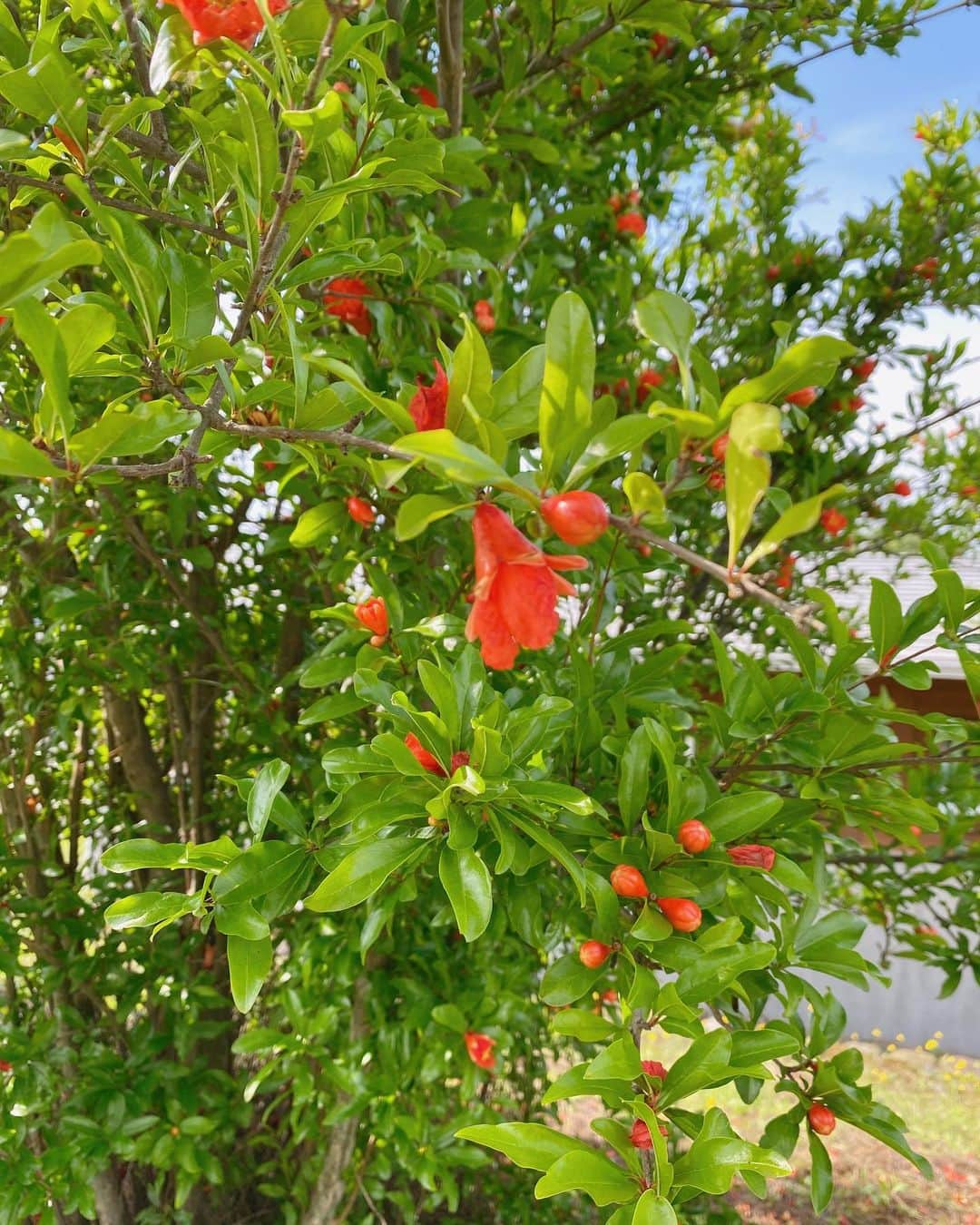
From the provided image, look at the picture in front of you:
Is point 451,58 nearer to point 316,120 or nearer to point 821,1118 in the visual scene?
point 316,120

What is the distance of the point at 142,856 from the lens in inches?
27.2

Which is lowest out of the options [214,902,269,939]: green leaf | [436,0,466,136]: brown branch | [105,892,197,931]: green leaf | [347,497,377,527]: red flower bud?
[214,902,269,939]: green leaf

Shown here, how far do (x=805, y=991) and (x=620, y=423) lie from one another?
0.68 m

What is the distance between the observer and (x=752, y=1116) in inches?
129

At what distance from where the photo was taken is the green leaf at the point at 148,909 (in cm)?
68

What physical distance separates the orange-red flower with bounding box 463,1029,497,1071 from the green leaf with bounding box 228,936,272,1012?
26.8 inches

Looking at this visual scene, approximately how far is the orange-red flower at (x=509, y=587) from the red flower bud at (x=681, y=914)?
349 mm

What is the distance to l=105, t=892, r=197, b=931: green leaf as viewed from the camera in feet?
2.23

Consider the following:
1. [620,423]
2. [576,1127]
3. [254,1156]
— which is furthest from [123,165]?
[576,1127]

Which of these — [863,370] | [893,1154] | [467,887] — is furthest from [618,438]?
[893,1154]

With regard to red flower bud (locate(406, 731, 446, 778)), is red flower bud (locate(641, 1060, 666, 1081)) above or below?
below

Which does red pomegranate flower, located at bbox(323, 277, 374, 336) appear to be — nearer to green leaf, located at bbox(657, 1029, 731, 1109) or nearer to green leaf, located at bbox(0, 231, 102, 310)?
green leaf, located at bbox(0, 231, 102, 310)

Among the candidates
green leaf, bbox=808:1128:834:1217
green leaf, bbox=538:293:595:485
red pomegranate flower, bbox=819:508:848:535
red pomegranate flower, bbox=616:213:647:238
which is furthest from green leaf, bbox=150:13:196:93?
red pomegranate flower, bbox=819:508:848:535

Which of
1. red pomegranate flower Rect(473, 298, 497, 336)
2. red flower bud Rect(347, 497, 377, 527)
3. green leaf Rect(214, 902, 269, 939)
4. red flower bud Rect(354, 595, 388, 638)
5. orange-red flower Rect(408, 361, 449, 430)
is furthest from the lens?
red pomegranate flower Rect(473, 298, 497, 336)
